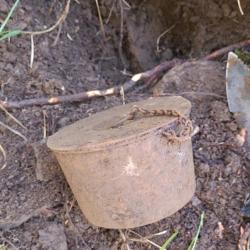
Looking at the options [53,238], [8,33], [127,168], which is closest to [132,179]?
[127,168]

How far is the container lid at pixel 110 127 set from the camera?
4.76ft

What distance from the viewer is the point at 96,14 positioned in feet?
7.42

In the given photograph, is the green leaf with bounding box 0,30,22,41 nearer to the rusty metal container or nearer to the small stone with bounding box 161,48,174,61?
the rusty metal container

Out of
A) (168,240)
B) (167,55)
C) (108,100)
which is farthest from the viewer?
(167,55)

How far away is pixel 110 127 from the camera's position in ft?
5.10

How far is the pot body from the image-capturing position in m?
1.46

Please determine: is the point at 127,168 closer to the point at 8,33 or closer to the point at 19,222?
the point at 19,222

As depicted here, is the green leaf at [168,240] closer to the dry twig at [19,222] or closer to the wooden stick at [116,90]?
the dry twig at [19,222]

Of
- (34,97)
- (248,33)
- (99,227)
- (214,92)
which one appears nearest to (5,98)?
(34,97)

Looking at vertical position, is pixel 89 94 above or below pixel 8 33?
below

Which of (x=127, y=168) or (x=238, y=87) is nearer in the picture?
(x=127, y=168)

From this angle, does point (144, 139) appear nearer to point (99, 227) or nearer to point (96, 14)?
point (99, 227)

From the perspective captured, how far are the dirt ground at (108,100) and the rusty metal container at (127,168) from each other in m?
0.13

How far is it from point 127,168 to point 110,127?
0.14m
